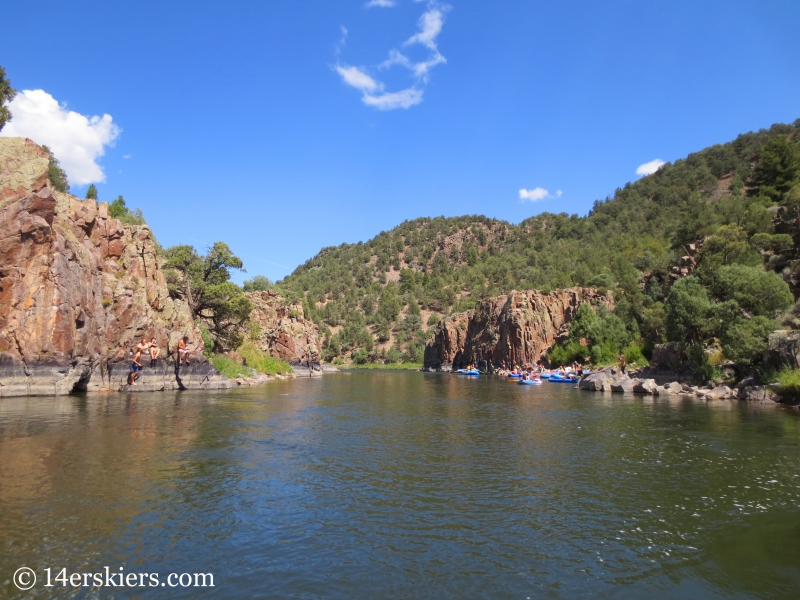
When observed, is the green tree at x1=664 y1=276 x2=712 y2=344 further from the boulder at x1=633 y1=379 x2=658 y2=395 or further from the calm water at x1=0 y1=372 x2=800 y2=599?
the calm water at x1=0 y1=372 x2=800 y2=599

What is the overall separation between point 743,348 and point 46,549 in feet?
157

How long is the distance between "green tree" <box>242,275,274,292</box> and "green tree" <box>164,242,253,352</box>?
178 ft

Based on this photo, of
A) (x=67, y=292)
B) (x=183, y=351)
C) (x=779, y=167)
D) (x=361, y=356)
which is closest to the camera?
(x=67, y=292)

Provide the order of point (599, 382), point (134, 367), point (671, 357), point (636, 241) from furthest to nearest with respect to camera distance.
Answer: point (636, 241) < point (671, 357) < point (599, 382) < point (134, 367)

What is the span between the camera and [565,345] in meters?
101

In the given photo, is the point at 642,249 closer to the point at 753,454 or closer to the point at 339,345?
the point at 339,345

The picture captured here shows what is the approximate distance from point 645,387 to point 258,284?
93167 mm

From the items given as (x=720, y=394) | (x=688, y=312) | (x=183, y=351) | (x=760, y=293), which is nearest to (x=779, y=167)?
(x=688, y=312)

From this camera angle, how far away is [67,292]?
113 feet

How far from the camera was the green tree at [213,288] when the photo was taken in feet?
197

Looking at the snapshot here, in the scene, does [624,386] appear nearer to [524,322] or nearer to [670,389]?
[670,389]

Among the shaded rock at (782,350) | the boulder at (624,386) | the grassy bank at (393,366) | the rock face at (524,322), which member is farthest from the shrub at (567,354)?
the grassy bank at (393,366)

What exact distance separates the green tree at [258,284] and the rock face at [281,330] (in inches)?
921

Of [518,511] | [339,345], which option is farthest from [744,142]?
[518,511]
